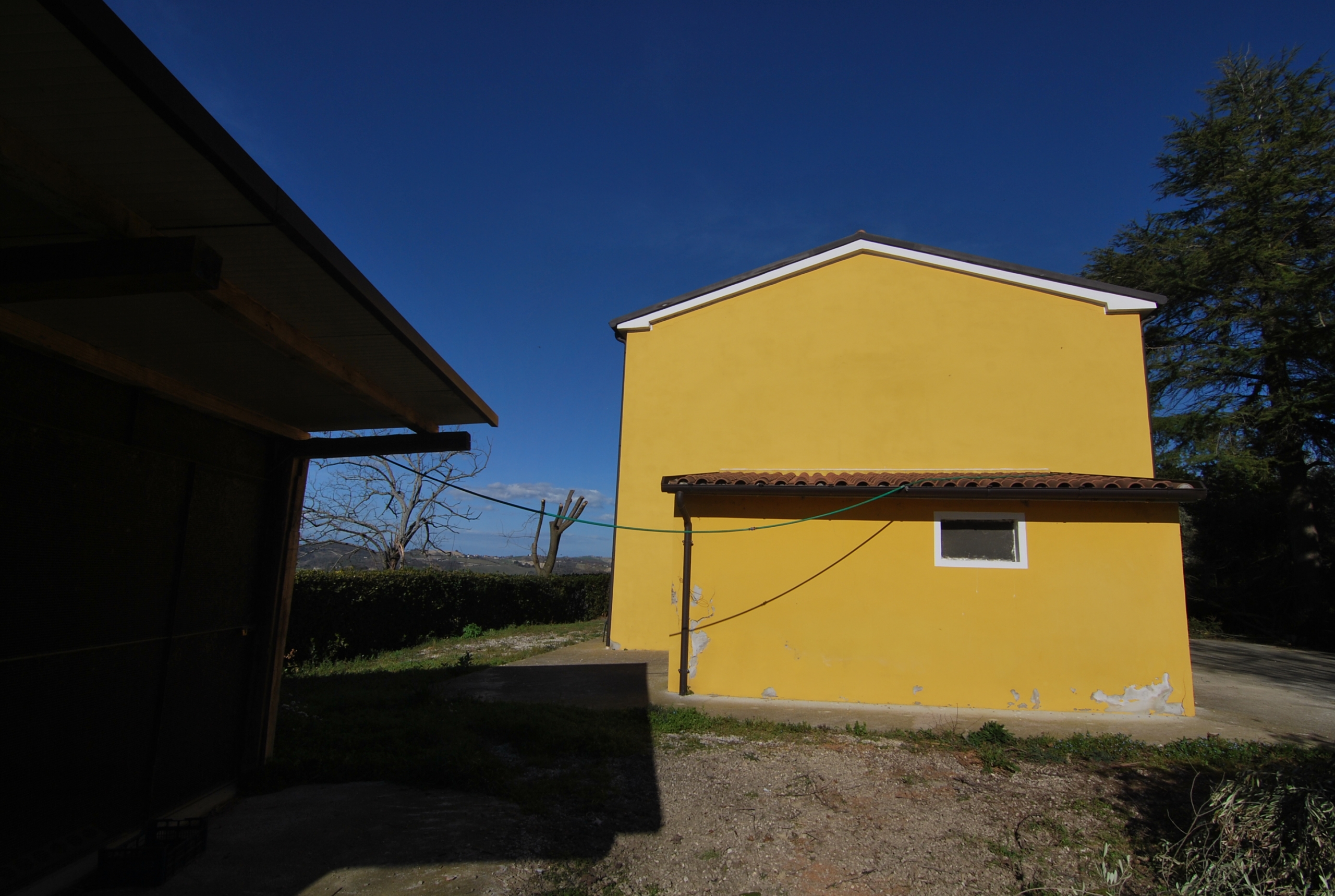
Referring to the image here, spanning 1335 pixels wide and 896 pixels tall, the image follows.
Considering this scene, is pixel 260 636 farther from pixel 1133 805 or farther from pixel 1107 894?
pixel 1133 805

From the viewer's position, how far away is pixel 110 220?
2.44 m

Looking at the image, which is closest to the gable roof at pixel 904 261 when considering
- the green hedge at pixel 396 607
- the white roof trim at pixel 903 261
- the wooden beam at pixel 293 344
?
the white roof trim at pixel 903 261

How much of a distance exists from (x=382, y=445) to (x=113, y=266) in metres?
2.59

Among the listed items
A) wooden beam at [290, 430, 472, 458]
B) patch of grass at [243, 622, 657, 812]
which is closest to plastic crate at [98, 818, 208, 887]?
patch of grass at [243, 622, 657, 812]

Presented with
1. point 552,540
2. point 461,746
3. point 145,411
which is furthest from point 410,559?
point 145,411

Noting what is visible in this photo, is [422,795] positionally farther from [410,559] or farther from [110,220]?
[410,559]

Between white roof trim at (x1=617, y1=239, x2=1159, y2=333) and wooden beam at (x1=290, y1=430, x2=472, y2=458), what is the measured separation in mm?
7396

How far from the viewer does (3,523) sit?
2973mm

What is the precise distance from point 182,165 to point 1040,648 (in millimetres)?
8397

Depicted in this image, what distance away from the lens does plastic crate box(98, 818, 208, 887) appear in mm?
3176

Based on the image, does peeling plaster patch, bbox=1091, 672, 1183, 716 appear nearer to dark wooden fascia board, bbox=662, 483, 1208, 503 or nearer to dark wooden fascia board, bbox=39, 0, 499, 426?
dark wooden fascia board, bbox=662, 483, 1208, 503

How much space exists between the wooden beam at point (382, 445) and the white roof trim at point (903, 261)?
24.3 ft

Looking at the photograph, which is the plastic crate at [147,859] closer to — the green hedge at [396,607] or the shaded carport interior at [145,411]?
the shaded carport interior at [145,411]

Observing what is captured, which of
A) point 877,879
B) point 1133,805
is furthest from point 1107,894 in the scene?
Result: point 1133,805
